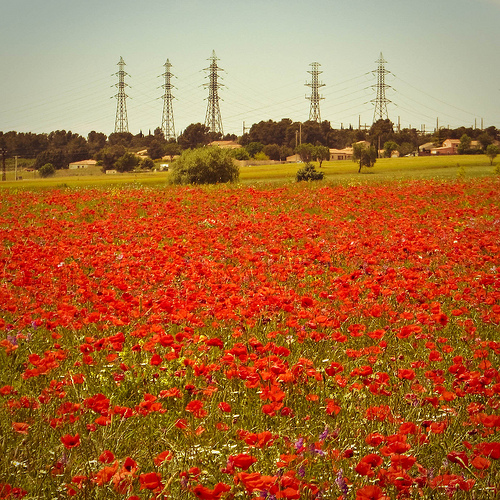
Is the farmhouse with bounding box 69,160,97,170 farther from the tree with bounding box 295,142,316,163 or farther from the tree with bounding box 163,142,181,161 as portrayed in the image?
the tree with bounding box 295,142,316,163

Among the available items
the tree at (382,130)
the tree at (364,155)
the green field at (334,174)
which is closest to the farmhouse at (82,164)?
the green field at (334,174)

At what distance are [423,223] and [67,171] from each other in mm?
82709

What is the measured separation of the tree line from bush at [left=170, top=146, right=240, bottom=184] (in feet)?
162

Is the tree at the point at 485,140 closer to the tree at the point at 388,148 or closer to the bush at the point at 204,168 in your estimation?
the tree at the point at 388,148

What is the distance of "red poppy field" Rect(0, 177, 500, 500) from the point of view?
2318 millimetres

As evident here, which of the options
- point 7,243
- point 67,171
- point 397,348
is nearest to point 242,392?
point 397,348

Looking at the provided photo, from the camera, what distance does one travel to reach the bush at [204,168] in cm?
2936

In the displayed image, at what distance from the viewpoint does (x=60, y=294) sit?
521cm

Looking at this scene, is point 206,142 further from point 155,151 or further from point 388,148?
point 388,148

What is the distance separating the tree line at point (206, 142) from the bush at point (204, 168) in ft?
162

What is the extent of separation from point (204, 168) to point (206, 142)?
223 ft

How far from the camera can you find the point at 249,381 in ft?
9.38

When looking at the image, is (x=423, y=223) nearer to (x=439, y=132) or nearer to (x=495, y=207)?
(x=495, y=207)

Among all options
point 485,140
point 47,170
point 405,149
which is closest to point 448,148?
point 405,149
